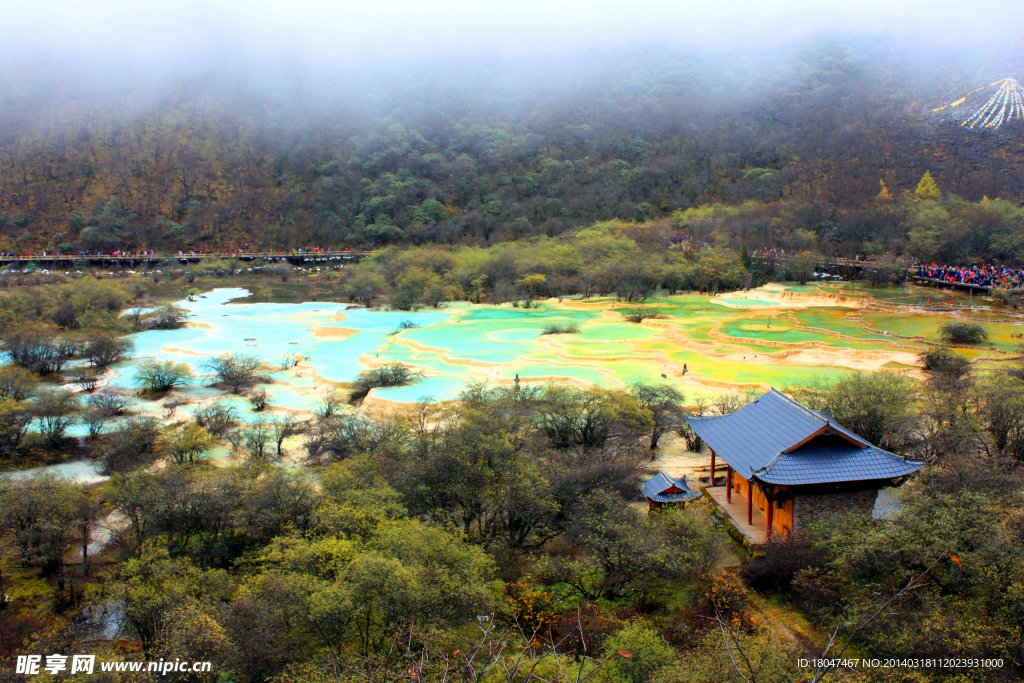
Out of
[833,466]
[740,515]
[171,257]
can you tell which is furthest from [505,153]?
[833,466]

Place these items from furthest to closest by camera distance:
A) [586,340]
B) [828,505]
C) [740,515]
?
[586,340]
[740,515]
[828,505]

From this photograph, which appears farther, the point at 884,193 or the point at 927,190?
the point at 884,193

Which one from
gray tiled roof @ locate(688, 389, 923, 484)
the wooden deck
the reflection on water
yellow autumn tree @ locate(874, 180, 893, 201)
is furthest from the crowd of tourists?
gray tiled roof @ locate(688, 389, 923, 484)

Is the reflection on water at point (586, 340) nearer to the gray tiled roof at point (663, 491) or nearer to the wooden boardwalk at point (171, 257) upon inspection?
the gray tiled roof at point (663, 491)

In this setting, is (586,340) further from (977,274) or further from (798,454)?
(977,274)

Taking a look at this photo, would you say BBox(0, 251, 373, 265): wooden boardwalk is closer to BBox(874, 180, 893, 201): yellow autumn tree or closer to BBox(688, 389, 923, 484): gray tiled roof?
BBox(874, 180, 893, 201): yellow autumn tree

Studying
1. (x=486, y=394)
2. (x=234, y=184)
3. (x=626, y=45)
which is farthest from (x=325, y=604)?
(x=626, y=45)
